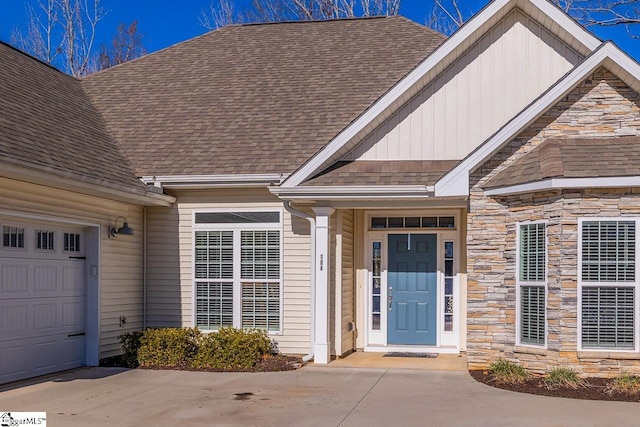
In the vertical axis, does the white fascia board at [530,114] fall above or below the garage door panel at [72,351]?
above

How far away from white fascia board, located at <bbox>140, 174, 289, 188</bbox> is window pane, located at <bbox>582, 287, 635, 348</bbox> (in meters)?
5.13

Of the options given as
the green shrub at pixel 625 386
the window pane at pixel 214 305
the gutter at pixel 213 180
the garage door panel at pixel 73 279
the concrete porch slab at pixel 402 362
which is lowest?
the concrete porch slab at pixel 402 362

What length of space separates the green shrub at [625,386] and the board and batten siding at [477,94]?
452 cm

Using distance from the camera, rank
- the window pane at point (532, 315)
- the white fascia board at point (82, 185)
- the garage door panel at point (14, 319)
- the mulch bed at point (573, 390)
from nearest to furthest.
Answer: the mulch bed at point (573, 390) < the white fascia board at point (82, 185) < the garage door panel at point (14, 319) < the window pane at point (532, 315)

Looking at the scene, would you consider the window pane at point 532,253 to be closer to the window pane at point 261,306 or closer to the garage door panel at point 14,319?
the window pane at point 261,306

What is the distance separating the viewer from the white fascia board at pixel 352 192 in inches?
475

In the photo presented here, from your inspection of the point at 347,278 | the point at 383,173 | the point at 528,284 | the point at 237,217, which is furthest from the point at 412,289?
the point at 528,284

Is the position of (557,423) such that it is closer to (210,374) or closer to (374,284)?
(210,374)

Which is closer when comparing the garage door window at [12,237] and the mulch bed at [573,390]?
the mulch bed at [573,390]

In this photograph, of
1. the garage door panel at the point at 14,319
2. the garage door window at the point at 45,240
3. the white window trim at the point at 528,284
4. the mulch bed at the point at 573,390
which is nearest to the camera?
the mulch bed at the point at 573,390

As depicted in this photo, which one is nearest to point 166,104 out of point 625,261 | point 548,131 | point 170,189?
point 170,189

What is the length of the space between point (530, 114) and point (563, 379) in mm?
3651

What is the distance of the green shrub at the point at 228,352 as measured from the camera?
12.2 m

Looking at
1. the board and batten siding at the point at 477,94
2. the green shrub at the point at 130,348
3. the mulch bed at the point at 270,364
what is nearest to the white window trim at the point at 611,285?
the board and batten siding at the point at 477,94
